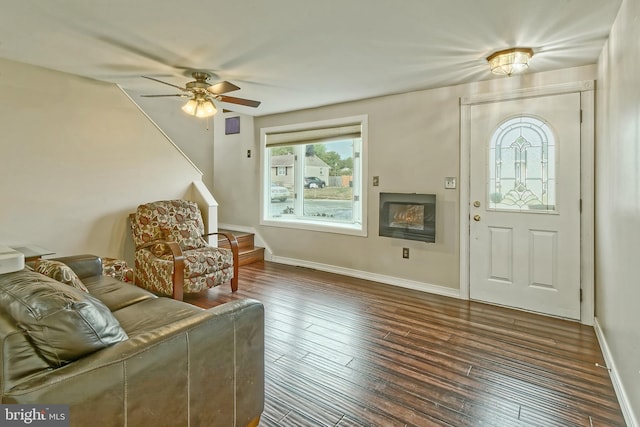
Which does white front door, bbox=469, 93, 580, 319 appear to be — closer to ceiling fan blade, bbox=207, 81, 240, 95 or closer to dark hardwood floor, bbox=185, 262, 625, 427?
dark hardwood floor, bbox=185, 262, 625, 427

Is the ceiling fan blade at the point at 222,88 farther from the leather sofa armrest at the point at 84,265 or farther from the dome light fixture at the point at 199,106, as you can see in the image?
the leather sofa armrest at the point at 84,265

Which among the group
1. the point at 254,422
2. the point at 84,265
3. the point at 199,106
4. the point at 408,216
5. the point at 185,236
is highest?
the point at 199,106

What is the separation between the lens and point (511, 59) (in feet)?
8.97

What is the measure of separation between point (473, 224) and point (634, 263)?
1853mm

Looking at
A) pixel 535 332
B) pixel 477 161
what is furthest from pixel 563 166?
pixel 535 332

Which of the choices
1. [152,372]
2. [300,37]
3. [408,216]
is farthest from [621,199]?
[152,372]

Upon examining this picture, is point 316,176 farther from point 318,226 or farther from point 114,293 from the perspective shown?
point 114,293

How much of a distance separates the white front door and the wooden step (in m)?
3.11

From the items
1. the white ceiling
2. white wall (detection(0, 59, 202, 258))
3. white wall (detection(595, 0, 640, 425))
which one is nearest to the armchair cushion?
white wall (detection(0, 59, 202, 258))

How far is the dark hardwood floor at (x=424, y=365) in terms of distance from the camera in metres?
1.85

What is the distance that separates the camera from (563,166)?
122 inches

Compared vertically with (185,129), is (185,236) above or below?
below

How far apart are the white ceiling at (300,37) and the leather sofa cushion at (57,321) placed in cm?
176

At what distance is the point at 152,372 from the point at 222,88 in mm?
2466
